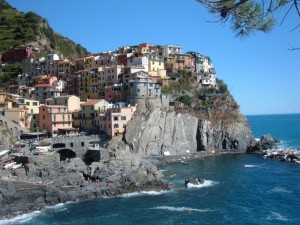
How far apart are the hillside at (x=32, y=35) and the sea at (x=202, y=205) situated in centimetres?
6149

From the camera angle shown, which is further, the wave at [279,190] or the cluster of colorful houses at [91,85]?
the cluster of colorful houses at [91,85]

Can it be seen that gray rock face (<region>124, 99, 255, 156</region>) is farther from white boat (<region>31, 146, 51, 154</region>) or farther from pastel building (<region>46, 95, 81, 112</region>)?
white boat (<region>31, 146, 51, 154</region>)

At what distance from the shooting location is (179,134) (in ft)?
221

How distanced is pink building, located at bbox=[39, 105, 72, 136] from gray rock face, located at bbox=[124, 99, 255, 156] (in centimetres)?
1050

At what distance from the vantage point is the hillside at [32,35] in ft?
316

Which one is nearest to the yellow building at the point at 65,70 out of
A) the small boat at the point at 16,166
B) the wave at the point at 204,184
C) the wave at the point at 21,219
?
the small boat at the point at 16,166

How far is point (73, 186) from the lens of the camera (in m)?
41.7

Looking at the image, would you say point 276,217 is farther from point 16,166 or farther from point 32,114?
point 32,114

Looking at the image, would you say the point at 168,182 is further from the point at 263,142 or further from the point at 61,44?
the point at 61,44

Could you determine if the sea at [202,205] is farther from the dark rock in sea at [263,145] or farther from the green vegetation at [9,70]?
the green vegetation at [9,70]

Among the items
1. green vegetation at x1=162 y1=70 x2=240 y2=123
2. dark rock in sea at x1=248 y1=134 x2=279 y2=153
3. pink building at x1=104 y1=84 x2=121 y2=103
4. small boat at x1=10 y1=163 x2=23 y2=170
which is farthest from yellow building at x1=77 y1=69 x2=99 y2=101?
dark rock in sea at x1=248 y1=134 x2=279 y2=153

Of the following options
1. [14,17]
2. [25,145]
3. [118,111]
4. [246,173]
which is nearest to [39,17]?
[14,17]

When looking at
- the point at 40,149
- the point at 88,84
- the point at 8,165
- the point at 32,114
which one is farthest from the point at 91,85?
the point at 8,165

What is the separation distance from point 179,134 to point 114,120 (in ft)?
40.1
